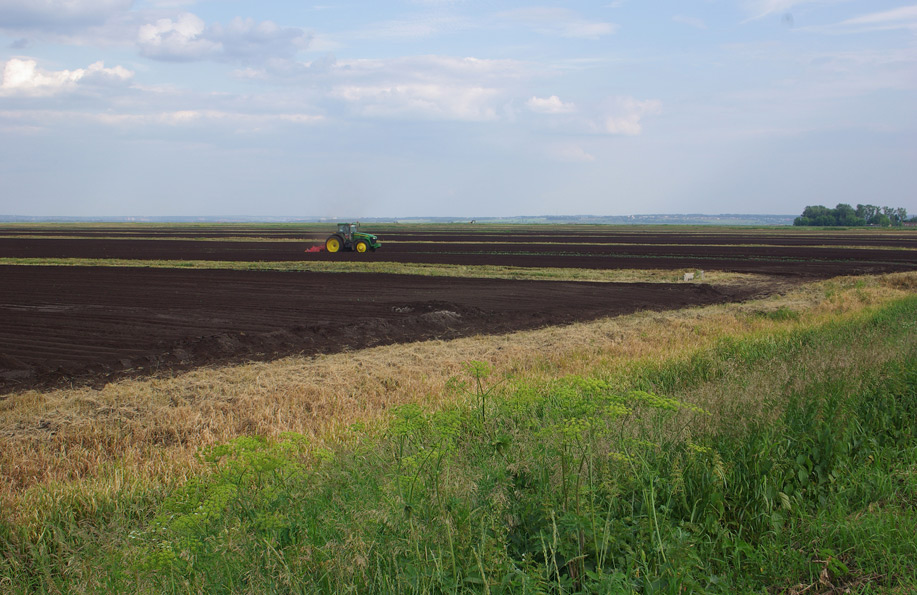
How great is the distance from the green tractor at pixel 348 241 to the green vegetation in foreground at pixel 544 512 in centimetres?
4409

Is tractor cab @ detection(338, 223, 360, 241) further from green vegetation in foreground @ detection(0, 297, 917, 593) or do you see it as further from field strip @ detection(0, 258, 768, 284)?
green vegetation in foreground @ detection(0, 297, 917, 593)

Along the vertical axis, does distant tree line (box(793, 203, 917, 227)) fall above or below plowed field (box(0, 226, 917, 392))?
above

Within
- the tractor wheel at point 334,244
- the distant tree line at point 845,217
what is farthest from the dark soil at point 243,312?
the distant tree line at point 845,217

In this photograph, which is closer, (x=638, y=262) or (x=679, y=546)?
(x=679, y=546)

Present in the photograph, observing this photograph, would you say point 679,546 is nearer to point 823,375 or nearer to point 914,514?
point 914,514

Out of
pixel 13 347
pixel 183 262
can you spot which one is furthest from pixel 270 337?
pixel 183 262

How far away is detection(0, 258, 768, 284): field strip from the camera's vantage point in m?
33.8

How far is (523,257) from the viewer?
49.3 meters

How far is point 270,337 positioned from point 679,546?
1436 centimetres

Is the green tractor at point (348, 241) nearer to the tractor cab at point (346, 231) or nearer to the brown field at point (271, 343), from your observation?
the tractor cab at point (346, 231)

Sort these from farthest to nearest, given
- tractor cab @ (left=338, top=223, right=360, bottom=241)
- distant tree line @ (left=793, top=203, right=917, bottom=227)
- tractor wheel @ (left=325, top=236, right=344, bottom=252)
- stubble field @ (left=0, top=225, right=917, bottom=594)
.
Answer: distant tree line @ (left=793, top=203, right=917, bottom=227) < tractor cab @ (left=338, top=223, right=360, bottom=241) < tractor wheel @ (left=325, top=236, right=344, bottom=252) < stubble field @ (left=0, top=225, right=917, bottom=594)

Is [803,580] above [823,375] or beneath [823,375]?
beneath

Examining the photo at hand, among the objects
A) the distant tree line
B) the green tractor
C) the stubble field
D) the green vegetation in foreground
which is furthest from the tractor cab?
the distant tree line

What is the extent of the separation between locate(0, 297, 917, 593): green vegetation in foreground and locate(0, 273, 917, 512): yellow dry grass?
1607 millimetres
